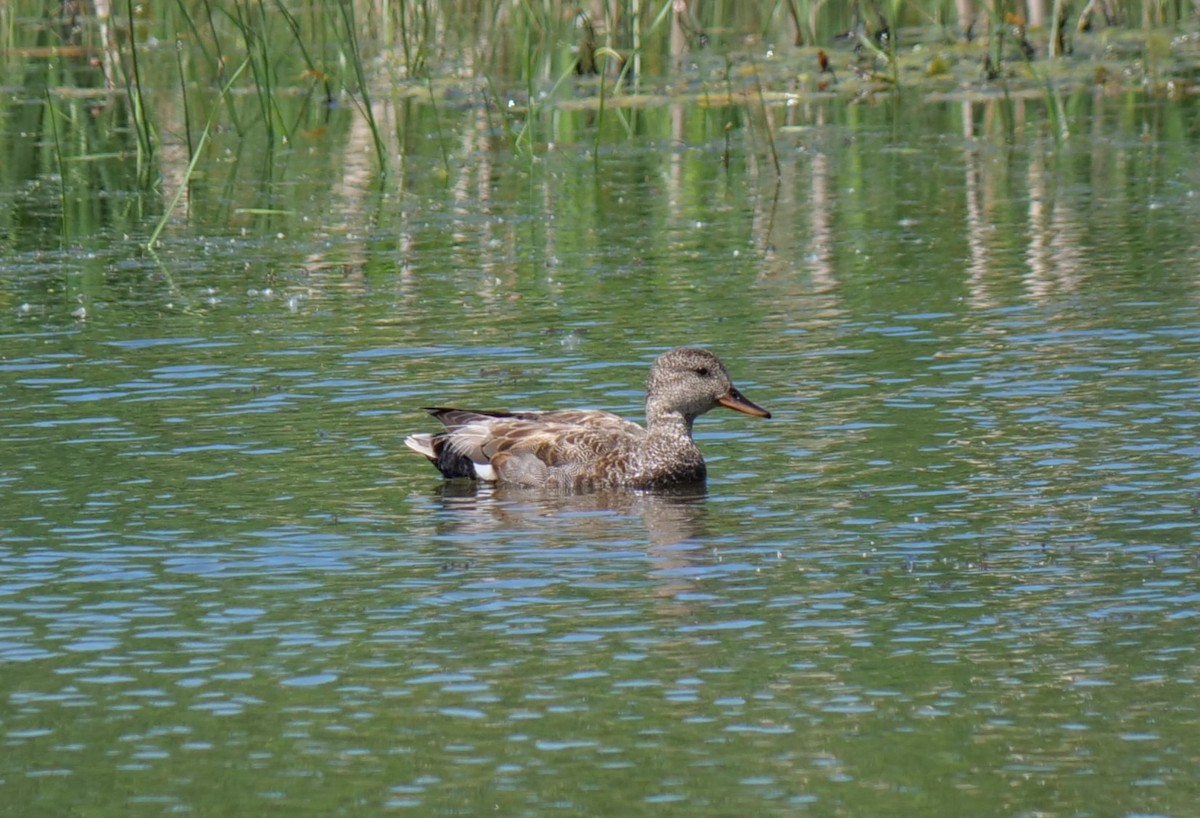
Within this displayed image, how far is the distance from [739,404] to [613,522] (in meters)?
1.45

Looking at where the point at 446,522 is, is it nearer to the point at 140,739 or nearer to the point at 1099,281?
the point at 140,739

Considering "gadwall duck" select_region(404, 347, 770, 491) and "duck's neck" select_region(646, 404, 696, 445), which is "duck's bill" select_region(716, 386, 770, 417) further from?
"duck's neck" select_region(646, 404, 696, 445)

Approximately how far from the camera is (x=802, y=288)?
16969 millimetres

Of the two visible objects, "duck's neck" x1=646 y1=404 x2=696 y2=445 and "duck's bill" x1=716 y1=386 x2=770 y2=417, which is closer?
"duck's neck" x1=646 y1=404 x2=696 y2=445

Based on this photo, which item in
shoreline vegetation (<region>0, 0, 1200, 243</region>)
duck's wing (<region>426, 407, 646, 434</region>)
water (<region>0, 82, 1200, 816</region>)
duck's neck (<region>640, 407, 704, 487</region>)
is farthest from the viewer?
shoreline vegetation (<region>0, 0, 1200, 243</region>)

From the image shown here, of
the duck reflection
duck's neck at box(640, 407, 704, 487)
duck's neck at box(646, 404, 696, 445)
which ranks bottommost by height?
the duck reflection

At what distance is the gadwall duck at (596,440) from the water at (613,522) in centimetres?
20

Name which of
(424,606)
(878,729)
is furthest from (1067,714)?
(424,606)

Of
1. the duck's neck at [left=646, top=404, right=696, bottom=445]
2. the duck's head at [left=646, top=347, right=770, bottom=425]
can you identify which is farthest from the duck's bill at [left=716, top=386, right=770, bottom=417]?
the duck's neck at [left=646, top=404, right=696, bottom=445]

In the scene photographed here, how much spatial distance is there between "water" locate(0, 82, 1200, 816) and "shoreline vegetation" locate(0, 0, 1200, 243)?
10.8 feet

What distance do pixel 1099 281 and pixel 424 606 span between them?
331 inches

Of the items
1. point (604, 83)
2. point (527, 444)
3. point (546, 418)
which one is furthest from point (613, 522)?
point (604, 83)

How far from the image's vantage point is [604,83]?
2248 centimetres

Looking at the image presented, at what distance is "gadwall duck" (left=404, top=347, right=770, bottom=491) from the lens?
39.8ft
